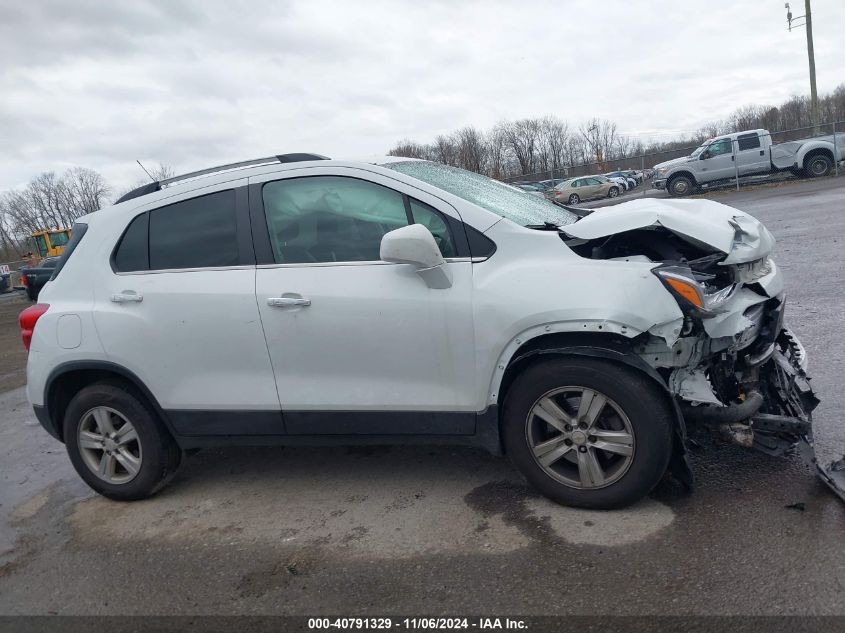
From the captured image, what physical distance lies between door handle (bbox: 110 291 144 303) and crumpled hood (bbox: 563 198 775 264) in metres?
2.46

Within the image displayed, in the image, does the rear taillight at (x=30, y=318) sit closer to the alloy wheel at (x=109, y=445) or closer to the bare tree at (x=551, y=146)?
the alloy wheel at (x=109, y=445)

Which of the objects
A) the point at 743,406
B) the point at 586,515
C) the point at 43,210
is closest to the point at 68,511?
the point at 586,515

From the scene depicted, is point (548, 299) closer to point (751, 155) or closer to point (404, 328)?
point (404, 328)

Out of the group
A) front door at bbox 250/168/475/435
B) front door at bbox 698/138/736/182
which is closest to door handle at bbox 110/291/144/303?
front door at bbox 250/168/475/435

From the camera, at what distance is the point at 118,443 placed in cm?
407

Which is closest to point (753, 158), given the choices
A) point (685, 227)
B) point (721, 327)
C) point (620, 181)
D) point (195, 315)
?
point (620, 181)

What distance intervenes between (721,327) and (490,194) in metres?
1.56

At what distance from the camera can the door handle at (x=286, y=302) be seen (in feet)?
11.4

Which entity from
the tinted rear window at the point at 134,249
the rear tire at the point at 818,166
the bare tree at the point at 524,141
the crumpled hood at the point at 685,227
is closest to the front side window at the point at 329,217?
the tinted rear window at the point at 134,249

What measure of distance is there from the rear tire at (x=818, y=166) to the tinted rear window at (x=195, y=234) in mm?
25340

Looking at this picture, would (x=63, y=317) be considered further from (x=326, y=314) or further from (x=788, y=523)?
(x=788, y=523)

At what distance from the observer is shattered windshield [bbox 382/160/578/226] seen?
3658 millimetres

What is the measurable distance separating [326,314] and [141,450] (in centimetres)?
156

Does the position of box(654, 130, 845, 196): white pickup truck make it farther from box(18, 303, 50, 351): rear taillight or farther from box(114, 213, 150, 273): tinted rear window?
box(18, 303, 50, 351): rear taillight
